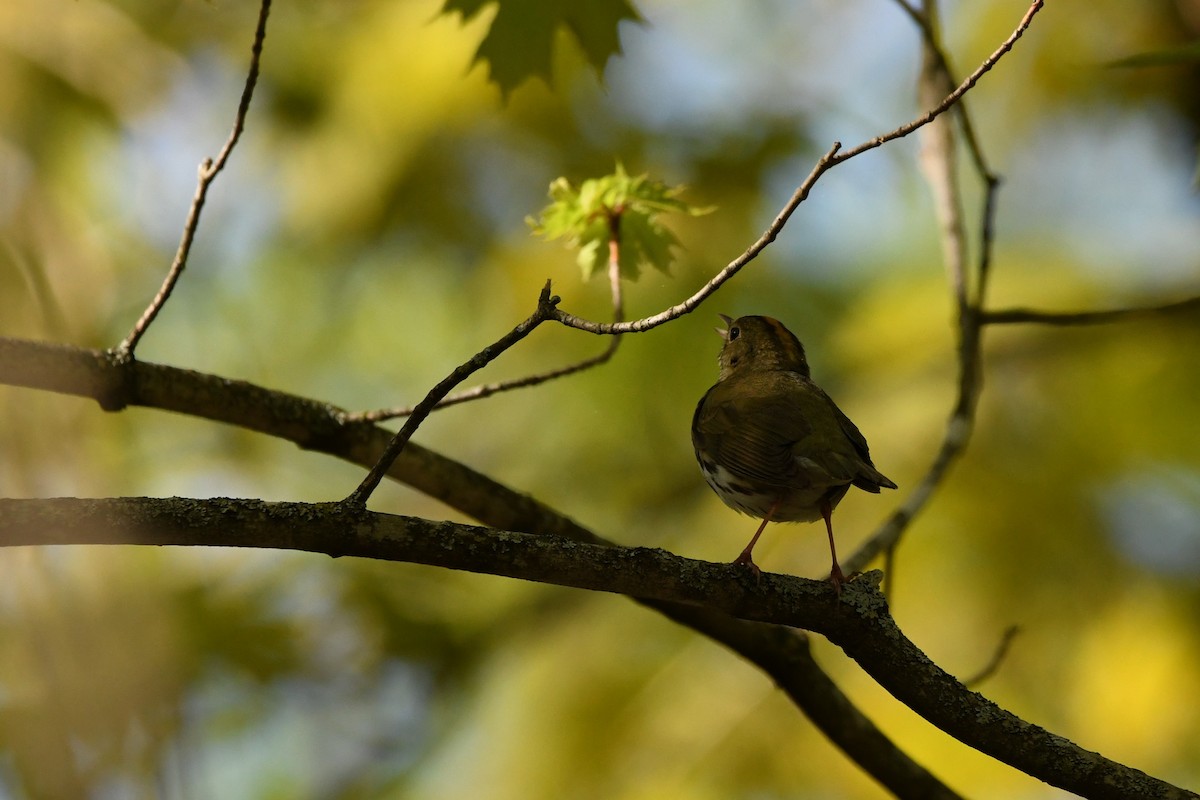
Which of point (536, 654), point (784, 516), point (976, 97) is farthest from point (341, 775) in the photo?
point (976, 97)

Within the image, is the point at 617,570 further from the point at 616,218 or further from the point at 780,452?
Answer: the point at 616,218

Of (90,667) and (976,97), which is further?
(976,97)

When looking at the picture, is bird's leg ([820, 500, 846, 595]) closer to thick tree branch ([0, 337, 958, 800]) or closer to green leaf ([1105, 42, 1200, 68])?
thick tree branch ([0, 337, 958, 800])

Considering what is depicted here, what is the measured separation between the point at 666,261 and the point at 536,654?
3.99 metres

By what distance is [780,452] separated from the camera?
10.9 ft

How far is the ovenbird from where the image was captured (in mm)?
3254

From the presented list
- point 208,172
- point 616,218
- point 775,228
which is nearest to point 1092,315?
point 616,218

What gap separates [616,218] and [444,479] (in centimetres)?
103

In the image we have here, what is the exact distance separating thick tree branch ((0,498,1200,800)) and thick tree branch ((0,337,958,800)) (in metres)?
0.78

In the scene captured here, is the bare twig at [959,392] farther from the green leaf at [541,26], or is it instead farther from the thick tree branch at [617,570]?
the green leaf at [541,26]

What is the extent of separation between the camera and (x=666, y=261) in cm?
384

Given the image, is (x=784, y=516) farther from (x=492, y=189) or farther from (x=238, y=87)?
(x=238, y=87)

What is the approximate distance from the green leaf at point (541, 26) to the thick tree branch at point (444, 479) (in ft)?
4.42

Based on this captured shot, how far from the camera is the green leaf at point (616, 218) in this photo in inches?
143
